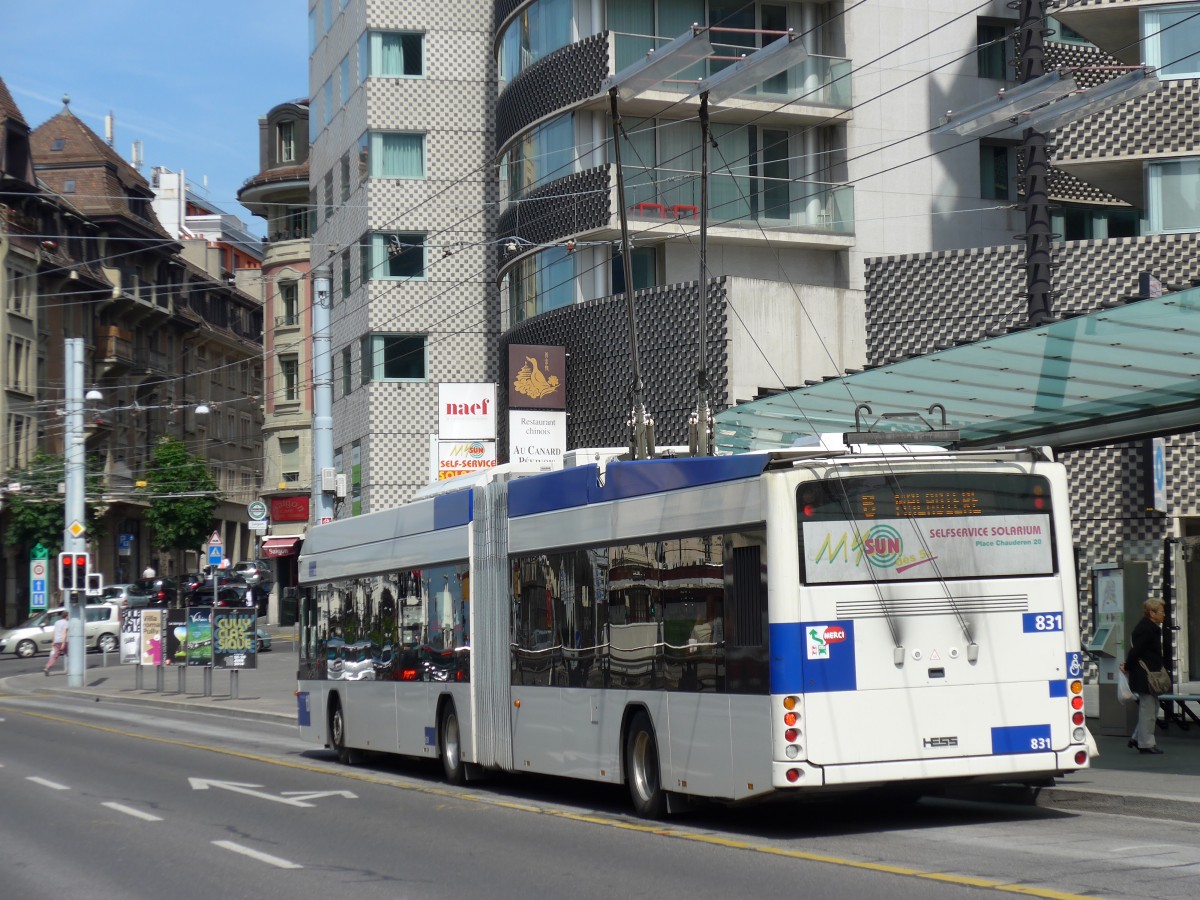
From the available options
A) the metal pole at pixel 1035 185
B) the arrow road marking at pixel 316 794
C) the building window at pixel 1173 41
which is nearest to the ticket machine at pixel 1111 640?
the metal pole at pixel 1035 185

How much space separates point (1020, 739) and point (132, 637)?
105ft

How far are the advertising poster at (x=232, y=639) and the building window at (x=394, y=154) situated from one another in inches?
671

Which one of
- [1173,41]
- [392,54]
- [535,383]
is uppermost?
[392,54]

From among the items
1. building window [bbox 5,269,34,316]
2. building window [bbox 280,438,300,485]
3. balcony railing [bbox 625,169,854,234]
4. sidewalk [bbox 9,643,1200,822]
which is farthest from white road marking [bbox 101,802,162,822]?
building window [bbox 5,269,34,316]

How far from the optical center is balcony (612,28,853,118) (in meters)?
37.2

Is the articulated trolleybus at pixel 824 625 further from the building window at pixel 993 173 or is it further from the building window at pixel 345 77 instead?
the building window at pixel 345 77

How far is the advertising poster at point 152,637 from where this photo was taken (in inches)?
1590

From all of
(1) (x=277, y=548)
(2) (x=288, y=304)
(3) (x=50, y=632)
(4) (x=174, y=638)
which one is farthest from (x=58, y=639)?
(2) (x=288, y=304)

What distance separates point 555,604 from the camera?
16.5 metres

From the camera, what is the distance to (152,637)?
133 feet

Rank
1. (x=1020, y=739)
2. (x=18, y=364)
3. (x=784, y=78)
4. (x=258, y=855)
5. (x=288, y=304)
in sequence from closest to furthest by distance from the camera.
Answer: (x=1020, y=739), (x=258, y=855), (x=784, y=78), (x=18, y=364), (x=288, y=304)

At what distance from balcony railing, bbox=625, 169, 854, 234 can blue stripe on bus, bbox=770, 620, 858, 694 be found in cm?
2330

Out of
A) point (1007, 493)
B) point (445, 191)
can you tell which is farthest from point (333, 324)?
point (1007, 493)

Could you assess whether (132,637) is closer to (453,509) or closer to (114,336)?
(453,509)
